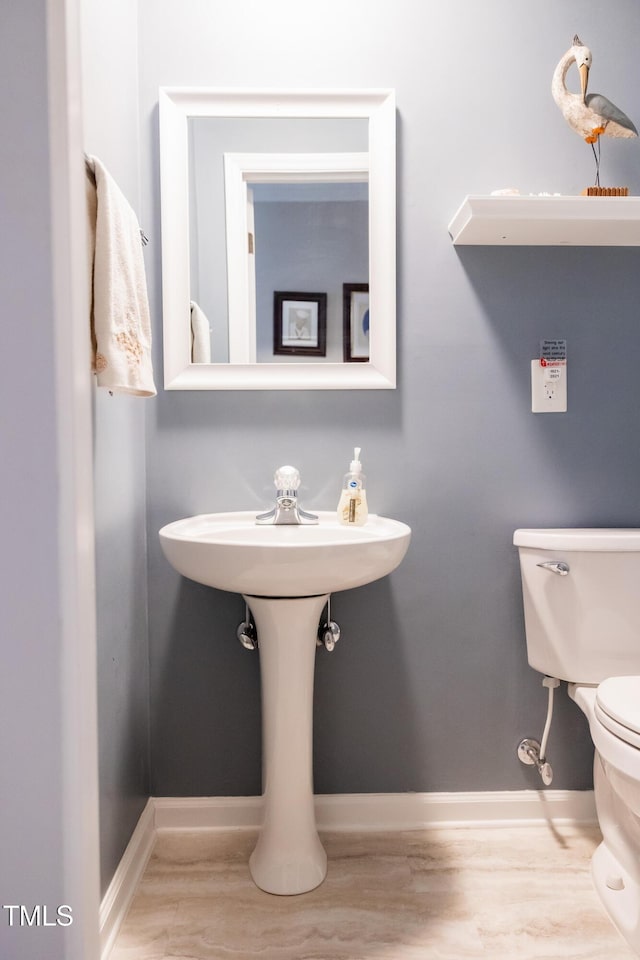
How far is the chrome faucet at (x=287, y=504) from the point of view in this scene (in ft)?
4.88

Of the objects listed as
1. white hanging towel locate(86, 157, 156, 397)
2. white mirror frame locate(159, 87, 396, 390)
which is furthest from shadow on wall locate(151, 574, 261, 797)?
white hanging towel locate(86, 157, 156, 397)

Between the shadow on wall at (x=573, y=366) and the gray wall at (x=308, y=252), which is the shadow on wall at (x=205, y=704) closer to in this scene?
the gray wall at (x=308, y=252)

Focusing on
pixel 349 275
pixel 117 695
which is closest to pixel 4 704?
pixel 117 695

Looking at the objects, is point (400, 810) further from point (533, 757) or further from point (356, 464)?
point (356, 464)

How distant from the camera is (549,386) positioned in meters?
1.57

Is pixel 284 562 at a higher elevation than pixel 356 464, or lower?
lower

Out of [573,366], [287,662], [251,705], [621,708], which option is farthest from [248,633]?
[573,366]

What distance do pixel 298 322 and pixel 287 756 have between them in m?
1.02

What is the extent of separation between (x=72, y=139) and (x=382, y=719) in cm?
141

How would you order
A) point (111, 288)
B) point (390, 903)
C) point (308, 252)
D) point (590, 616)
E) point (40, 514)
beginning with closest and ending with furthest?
point (40, 514)
point (111, 288)
point (390, 903)
point (590, 616)
point (308, 252)

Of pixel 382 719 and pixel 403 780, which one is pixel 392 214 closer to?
pixel 382 719

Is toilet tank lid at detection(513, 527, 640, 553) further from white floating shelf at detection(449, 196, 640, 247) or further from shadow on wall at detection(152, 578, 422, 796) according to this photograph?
white floating shelf at detection(449, 196, 640, 247)

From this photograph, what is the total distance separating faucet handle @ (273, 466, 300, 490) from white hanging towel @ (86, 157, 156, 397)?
0.45 m

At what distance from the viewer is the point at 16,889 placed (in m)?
0.87
